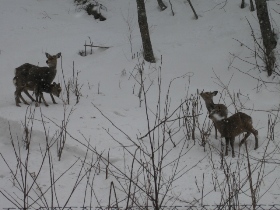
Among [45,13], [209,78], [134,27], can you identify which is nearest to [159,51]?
[209,78]

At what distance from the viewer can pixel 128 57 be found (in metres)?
11.6

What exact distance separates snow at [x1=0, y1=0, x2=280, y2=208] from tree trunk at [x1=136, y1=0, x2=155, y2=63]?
29 cm

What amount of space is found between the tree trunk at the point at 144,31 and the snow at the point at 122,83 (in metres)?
0.29

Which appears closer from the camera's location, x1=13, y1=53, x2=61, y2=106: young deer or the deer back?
the deer back

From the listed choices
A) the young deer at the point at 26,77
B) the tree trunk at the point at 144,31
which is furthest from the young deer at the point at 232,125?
the tree trunk at the point at 144,31

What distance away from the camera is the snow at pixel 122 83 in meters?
5.14

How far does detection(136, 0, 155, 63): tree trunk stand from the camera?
10.7m

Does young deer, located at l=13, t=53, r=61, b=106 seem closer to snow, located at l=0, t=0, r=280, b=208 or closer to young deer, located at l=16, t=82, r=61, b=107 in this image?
young deer, located at l=16, t=82, r=61, b=107

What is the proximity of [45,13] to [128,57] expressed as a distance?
21.6 feet

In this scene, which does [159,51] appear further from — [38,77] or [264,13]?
[38,77]

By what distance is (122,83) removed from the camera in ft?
33.4

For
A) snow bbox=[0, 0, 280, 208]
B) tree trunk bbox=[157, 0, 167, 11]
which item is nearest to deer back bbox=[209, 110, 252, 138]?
snow bbox=[0, 0, 280, 208]

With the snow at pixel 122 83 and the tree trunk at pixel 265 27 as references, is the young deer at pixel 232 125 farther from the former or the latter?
the tree trunk at pixel 265 27

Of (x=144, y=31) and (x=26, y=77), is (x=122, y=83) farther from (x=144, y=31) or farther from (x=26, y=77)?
(x=26, y=77)
